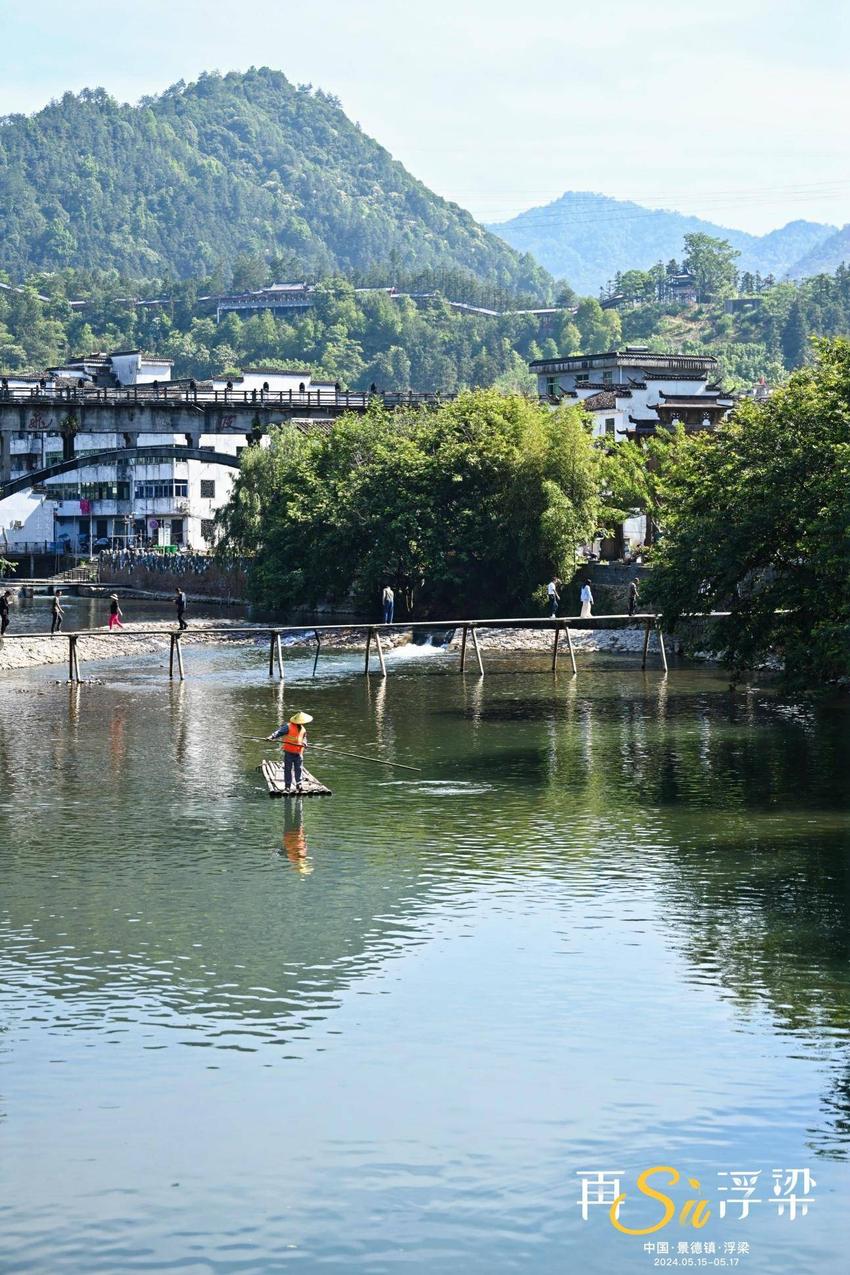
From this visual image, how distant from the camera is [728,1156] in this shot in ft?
59.0

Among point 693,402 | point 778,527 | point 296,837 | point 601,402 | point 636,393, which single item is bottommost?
point 296,837

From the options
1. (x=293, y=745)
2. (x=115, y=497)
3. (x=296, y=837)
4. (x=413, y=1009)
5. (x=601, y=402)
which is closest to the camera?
(x=413, y=1009)

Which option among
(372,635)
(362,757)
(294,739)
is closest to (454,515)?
(372,635)

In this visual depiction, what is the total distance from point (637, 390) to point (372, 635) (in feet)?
173

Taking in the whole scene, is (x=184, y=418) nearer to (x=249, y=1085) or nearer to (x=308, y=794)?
(x=308, y=794)

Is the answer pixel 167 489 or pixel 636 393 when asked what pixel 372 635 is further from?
pixel 167 489

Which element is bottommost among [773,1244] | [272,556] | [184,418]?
[773,1244]

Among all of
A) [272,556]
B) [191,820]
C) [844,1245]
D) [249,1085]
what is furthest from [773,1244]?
[272,556]

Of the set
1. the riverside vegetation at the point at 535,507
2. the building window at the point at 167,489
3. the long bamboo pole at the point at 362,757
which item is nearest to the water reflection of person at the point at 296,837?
the long bamboo pole at the point at 362,757

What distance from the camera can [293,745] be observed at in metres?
34.9

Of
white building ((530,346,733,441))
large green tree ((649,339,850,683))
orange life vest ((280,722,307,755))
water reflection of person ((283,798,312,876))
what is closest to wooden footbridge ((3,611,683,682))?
large green tree ((649,339,850,683))

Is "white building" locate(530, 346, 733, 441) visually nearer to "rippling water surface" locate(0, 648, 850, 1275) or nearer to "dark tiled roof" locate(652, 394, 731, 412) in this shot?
"dark tiled roof" locate(652, 394, 731, 412)

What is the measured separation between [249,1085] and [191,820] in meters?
15.6

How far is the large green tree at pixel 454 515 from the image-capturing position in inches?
3243
